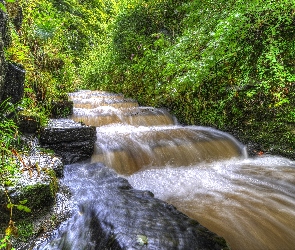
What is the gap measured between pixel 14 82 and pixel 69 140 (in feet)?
3.85

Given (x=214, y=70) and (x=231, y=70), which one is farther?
(x=214, y=70)

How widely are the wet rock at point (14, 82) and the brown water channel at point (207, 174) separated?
1.55 m

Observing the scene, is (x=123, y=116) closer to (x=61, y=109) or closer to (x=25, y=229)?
(x=61, y=109)

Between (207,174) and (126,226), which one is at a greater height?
(126,226)

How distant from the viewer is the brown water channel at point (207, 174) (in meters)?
2.72

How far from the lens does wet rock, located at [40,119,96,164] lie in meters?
3.75

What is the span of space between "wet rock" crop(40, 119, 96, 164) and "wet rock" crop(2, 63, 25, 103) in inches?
25.8

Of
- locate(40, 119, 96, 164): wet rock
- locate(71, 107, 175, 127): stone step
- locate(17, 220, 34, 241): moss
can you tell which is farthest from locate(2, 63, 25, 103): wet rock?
locate(71, 107, 175, 127): stone step

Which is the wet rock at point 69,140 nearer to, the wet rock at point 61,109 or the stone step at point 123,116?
the wet rock at point 61,109

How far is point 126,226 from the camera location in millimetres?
2203

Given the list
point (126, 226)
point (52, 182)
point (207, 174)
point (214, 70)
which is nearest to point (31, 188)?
point (52, 182)

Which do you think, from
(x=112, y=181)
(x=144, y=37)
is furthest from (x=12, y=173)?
(x=144, y=37)

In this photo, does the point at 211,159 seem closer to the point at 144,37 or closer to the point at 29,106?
the point at 29,106

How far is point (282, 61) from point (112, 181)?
384 cm
